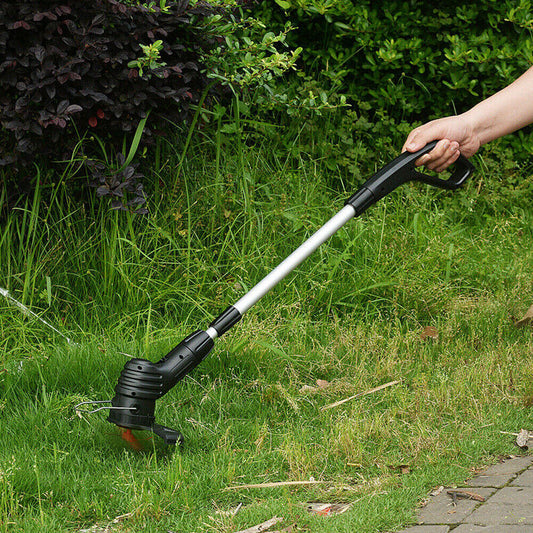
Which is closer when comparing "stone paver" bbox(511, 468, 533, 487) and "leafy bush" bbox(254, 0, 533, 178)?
"stone paver" bbox(511, 468, 533, 487)

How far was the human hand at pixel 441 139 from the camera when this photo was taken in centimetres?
362

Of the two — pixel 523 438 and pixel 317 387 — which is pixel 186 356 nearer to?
pixel 317 387

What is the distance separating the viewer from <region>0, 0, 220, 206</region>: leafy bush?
4129 millimetres

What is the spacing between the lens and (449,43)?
6465mm

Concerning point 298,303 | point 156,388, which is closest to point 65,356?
point 156,388

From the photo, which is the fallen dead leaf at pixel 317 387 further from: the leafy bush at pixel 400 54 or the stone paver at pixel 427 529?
the leafy bush at pixel 400 54

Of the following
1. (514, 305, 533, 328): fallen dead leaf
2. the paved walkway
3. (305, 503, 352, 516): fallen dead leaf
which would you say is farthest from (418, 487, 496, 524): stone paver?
(514, 305, 533, 328): fallen dead leaf

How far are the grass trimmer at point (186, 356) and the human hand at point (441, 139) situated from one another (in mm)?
29

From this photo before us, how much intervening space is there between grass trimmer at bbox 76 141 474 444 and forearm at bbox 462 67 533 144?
12.7 inches

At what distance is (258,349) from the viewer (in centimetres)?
402

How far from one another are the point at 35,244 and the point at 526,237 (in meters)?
3.35

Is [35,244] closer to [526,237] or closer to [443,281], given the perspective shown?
[443,281]

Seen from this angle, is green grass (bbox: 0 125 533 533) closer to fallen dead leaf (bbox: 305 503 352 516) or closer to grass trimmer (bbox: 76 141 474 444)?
fallen dead leaf (bbox: 305 503 352 516)

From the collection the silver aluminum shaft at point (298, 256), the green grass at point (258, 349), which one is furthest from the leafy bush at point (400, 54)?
the silver aluminum shaft at point (298, 256)
